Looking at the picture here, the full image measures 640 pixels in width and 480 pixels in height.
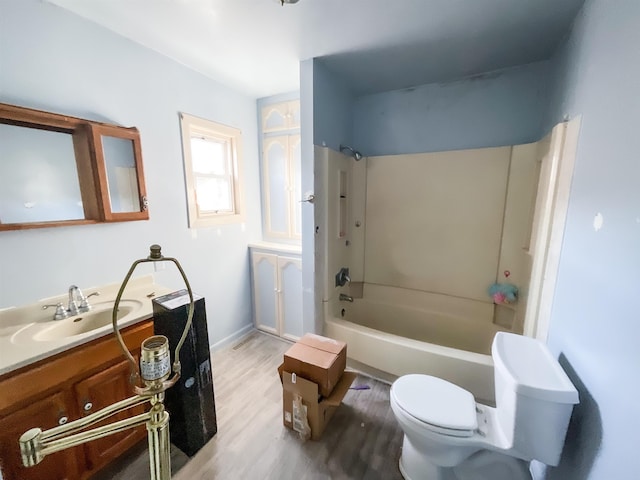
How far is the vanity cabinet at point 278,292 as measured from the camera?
2391 mm

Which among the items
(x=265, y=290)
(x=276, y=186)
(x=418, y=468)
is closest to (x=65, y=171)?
(x=276, y=186)

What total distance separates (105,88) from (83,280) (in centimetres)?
112

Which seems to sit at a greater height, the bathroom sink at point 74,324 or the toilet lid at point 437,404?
the bathroom sink at point 74,324

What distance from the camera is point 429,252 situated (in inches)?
90.1

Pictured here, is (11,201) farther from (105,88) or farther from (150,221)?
(105,88)

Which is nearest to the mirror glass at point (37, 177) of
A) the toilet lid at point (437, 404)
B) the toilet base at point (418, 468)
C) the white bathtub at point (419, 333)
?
the white bathtub at point (419, 333)

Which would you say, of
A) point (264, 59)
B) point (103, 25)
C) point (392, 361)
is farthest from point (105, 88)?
point (392, 361)

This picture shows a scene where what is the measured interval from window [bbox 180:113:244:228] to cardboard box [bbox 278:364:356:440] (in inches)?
54.6

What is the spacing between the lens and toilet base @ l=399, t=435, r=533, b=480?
1.18 m

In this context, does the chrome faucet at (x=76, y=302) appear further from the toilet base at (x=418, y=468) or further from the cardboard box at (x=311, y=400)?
the toilet base at (x=418, y=468)

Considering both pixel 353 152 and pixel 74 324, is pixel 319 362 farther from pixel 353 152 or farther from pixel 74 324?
pixel 353 152

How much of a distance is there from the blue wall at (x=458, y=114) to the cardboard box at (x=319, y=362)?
1.76 m

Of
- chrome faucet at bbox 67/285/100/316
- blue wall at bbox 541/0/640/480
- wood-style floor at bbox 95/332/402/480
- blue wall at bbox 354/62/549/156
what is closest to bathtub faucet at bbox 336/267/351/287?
wood-style floor at bbox 95/332/402/480

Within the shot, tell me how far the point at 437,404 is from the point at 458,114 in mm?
2068
